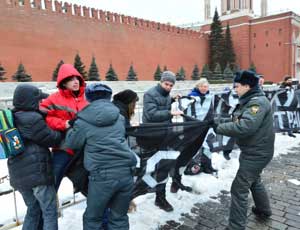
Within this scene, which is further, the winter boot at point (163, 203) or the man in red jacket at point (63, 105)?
the winter boot at point (163, 203)

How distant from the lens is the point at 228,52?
34.3 metres

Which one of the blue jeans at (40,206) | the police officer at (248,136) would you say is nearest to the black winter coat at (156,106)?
the police officer at (248,136)

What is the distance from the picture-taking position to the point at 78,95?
2361mm

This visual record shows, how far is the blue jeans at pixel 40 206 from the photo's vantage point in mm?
2137

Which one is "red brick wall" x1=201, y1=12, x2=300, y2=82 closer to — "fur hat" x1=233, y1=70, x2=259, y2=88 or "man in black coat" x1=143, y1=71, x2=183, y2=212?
"man in black coat" x1=143, y1=71, x2=183, y2=212

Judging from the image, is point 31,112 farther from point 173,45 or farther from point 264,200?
point 173,45

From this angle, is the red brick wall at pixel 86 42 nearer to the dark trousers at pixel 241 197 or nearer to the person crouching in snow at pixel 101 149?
the person crouching in snow at pixel 101 149

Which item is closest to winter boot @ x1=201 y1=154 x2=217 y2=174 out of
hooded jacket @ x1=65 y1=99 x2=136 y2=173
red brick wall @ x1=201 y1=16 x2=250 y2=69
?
hooded jacket @ x1=65 y1=99 x2=136 y2=173

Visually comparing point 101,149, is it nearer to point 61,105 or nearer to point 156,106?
point 61,105

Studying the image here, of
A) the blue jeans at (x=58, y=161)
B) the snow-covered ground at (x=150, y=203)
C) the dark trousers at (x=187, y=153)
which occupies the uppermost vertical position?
the blue jeans at (x=58, y=161)

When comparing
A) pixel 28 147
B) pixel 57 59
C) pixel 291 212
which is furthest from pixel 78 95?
pixel 57 59

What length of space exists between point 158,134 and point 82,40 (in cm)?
2061

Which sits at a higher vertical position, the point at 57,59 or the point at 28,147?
the point at 57,59

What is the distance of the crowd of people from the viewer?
198 cm
